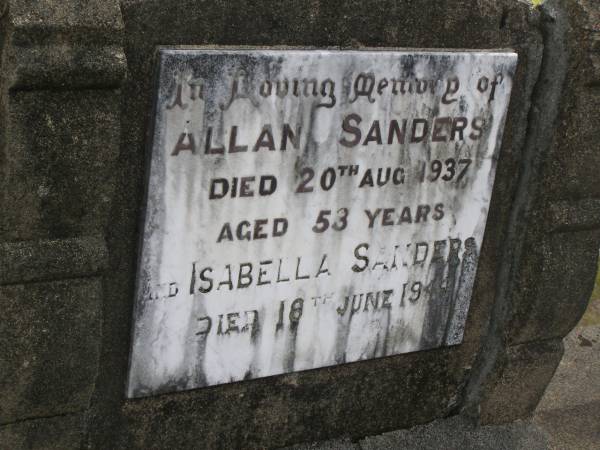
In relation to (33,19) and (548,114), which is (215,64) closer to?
(33,19)

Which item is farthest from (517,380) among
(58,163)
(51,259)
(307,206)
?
(58,163)

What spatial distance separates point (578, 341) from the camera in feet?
15.0

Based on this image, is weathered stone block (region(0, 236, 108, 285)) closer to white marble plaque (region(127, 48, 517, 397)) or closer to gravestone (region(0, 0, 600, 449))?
gravestone (region(0, 0, 600, 449))

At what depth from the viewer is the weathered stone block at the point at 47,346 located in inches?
102

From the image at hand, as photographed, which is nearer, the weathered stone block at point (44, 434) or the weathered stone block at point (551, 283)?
the weathered stone block at point (44, 434)

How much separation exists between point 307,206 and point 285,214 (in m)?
0.08

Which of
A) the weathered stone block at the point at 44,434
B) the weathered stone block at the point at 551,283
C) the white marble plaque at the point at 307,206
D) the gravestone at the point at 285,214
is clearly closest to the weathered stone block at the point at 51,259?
the gravestone at the point at 285,214

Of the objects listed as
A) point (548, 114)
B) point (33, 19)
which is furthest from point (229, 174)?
point (548, 114)

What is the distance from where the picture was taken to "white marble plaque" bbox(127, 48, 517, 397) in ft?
8.93

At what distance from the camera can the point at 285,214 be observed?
116 inches

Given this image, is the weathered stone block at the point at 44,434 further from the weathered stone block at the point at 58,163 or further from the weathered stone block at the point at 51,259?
the weathered stone block at the point at 58,163

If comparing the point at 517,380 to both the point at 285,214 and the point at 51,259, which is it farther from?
the point at 51,259

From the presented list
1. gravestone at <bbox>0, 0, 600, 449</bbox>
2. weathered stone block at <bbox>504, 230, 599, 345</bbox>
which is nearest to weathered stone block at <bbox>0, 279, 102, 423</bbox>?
gravestone at <bbox>0, 0, 600, 449</bbox>

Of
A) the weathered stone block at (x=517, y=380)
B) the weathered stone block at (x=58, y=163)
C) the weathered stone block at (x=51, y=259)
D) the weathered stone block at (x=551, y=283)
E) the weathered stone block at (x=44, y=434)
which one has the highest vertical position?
the weathered stone block at (x=58, y=163)
